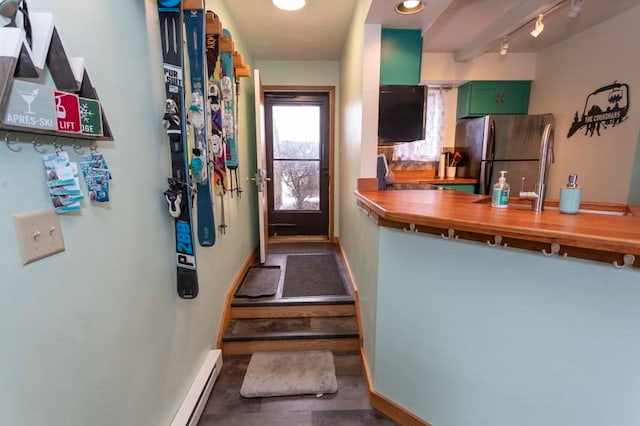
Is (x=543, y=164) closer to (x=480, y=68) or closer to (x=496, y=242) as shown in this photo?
(x=496, y=242)

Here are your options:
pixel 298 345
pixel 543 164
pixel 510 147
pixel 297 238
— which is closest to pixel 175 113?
pixel 543 164

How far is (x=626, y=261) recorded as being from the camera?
825 mm

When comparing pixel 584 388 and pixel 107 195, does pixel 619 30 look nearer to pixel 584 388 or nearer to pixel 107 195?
pixel 584 388

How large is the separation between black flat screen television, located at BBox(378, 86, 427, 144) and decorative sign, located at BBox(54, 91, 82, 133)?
1.75 meters

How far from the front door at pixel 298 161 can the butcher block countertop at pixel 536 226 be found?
8.55 ft

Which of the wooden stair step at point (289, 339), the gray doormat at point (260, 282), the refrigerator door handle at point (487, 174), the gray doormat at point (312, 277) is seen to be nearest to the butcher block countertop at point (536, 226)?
the wooden stair step at point (289, 339)

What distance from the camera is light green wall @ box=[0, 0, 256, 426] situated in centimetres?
64

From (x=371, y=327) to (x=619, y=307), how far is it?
1108 millimetres

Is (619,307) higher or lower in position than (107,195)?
lower

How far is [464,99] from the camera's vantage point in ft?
11.6

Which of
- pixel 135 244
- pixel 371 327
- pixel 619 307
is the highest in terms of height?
pixel 135 244

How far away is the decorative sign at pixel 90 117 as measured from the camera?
0.76 meters

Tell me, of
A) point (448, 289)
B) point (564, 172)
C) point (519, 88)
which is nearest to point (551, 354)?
A: point (448, 289)

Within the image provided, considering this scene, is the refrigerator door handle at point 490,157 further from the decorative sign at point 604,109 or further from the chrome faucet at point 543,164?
the chrome faucet at point 543,164
